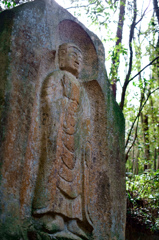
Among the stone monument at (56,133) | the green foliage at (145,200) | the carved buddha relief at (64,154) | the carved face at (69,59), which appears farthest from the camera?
the green foliage at (145,200)

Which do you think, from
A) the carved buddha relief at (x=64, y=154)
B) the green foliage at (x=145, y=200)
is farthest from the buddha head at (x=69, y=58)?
the green foliage at (x=145, y=200)

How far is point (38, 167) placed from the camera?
4.04 meters

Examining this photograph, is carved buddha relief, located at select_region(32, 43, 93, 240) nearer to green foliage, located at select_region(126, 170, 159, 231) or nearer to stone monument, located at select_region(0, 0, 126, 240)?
stone monument, located at select_region(0, 0, 126, 240)

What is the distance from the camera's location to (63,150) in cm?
435

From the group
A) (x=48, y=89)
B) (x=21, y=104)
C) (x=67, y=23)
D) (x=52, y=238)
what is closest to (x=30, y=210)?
(x=52, y=238)

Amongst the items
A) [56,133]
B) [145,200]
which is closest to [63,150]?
[56,133]

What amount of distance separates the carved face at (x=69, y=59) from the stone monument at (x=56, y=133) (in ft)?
0.05

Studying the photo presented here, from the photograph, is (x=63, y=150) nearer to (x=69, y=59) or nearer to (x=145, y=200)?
(x=69, y=59)

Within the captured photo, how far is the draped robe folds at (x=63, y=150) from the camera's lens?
3.98 metres

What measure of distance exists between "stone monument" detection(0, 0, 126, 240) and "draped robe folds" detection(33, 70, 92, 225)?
1 centimetres

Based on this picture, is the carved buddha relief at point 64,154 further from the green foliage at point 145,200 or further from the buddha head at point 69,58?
the green foliage at point 145,200

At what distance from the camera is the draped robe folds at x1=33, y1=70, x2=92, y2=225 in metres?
3.98

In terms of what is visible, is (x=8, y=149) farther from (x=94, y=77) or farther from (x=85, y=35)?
(x=85, y=35)

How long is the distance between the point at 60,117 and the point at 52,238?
1686 millimetres
